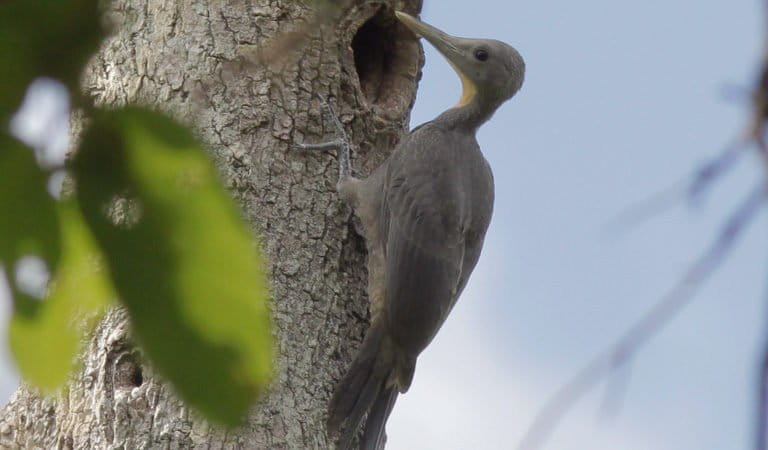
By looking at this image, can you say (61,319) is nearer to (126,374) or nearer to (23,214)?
(23,214)

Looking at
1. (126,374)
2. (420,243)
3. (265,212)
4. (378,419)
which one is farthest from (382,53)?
(126,374)

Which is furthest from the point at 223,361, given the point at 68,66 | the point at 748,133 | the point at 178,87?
the point at 178,87

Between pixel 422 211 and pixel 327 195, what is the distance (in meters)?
0.45

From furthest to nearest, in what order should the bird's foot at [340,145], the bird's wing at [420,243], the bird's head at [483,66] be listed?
the bird's head at [483,66] < the bird's foot at [340,145] < the bird's wing at [420,243]

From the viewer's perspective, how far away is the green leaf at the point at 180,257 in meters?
1.00

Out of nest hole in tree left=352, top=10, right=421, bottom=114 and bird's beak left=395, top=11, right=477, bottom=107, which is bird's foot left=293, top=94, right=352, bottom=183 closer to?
nest hole in tree left=352, top=10, right=421, bottom=114

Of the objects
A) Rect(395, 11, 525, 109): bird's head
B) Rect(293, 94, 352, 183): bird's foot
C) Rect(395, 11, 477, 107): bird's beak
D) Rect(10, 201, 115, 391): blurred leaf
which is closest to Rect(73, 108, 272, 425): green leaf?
Rect(10, 201, 115, 391): blurred leaf

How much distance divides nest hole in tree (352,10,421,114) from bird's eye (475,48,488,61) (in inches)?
15.8

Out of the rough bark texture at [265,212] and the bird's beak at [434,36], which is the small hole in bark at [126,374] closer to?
the rough bark texture at [265,212]

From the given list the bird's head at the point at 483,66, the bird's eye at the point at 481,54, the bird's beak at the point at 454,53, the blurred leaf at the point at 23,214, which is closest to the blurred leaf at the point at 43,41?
the blurred leaf at the point at 23,214

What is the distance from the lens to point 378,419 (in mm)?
4297

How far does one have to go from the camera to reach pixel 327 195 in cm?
446

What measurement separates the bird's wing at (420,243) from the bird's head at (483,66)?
2.51 ft

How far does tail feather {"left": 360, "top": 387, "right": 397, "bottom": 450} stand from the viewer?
4.22 metres
